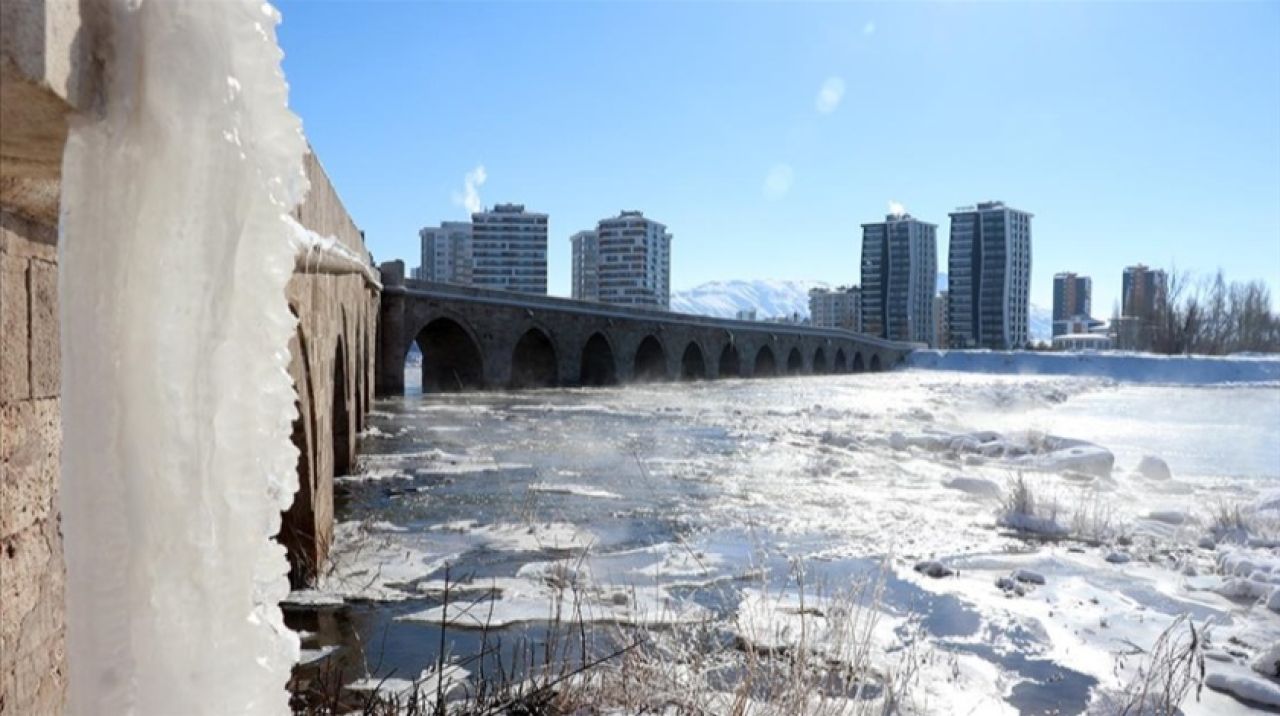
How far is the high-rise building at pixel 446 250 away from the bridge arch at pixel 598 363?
64102mm

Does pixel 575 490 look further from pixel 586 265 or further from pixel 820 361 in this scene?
pixel 586 265

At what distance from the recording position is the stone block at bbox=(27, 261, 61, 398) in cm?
188

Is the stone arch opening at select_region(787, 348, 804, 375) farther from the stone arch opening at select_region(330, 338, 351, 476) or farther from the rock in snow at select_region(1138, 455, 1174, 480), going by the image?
the stone arch opening at select_region(330, 338, 351, 476)

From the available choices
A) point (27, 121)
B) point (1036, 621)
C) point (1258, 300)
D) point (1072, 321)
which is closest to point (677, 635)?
point (1036, 621)

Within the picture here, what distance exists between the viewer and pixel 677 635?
361 centimetres

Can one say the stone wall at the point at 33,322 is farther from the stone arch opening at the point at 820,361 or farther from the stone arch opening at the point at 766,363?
the stone arch opening at the point at 820,361

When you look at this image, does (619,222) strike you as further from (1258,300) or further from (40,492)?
(40,492)

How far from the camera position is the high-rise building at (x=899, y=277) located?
89.9 meters

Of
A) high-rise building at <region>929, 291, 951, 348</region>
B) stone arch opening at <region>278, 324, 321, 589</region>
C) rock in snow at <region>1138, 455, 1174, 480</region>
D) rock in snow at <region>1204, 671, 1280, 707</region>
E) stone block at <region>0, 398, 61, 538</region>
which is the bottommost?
rock in snow at <region>1204, 671, 1280, 707</region>

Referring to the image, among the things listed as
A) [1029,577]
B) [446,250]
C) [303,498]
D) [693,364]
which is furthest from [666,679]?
[446,250]

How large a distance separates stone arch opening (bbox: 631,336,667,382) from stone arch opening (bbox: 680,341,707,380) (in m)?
2.84

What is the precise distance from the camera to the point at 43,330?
1.94 metres

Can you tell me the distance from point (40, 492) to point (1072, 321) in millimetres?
135142

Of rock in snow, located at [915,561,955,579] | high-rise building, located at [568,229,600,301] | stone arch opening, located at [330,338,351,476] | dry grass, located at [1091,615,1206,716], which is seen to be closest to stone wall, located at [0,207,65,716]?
dry grass, located at [1091,615,1206,716]
